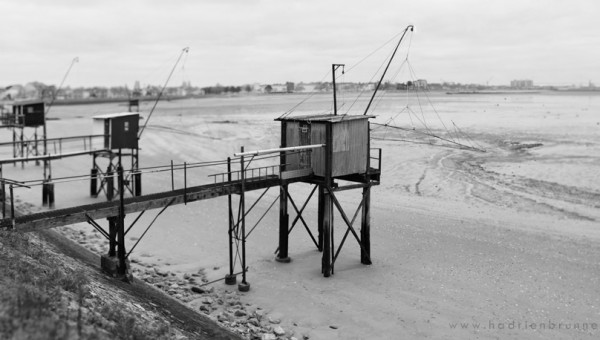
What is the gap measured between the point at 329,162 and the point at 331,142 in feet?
2.13

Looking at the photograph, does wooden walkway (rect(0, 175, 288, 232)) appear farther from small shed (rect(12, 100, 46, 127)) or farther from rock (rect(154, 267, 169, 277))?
small shed (rect(12, 100, 46, 127))

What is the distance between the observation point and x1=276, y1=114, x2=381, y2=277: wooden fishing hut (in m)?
18.2

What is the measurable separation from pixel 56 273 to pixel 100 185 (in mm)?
20285

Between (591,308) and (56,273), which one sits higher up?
(56,273)

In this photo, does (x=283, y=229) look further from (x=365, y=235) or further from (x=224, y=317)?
(x=224, y=317)

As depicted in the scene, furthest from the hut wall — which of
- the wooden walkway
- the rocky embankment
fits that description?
the rocky embankment

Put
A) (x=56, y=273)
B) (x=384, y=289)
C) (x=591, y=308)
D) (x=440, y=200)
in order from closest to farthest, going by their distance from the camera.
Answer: (x=56, y=273) → (x=591, y=308) → (x=384, y=289) → (x=440, y=200)

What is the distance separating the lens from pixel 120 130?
102 feet

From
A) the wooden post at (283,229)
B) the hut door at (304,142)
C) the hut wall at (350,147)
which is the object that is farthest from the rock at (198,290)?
the hut wall at (350,147)

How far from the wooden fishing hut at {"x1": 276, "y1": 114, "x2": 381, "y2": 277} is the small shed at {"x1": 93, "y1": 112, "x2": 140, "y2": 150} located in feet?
47.3

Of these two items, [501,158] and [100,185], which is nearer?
[100,185]

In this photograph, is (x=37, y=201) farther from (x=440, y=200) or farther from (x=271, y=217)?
(x=440, y=200)

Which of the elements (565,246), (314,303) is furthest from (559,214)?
(314,303)

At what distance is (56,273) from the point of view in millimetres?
11594
